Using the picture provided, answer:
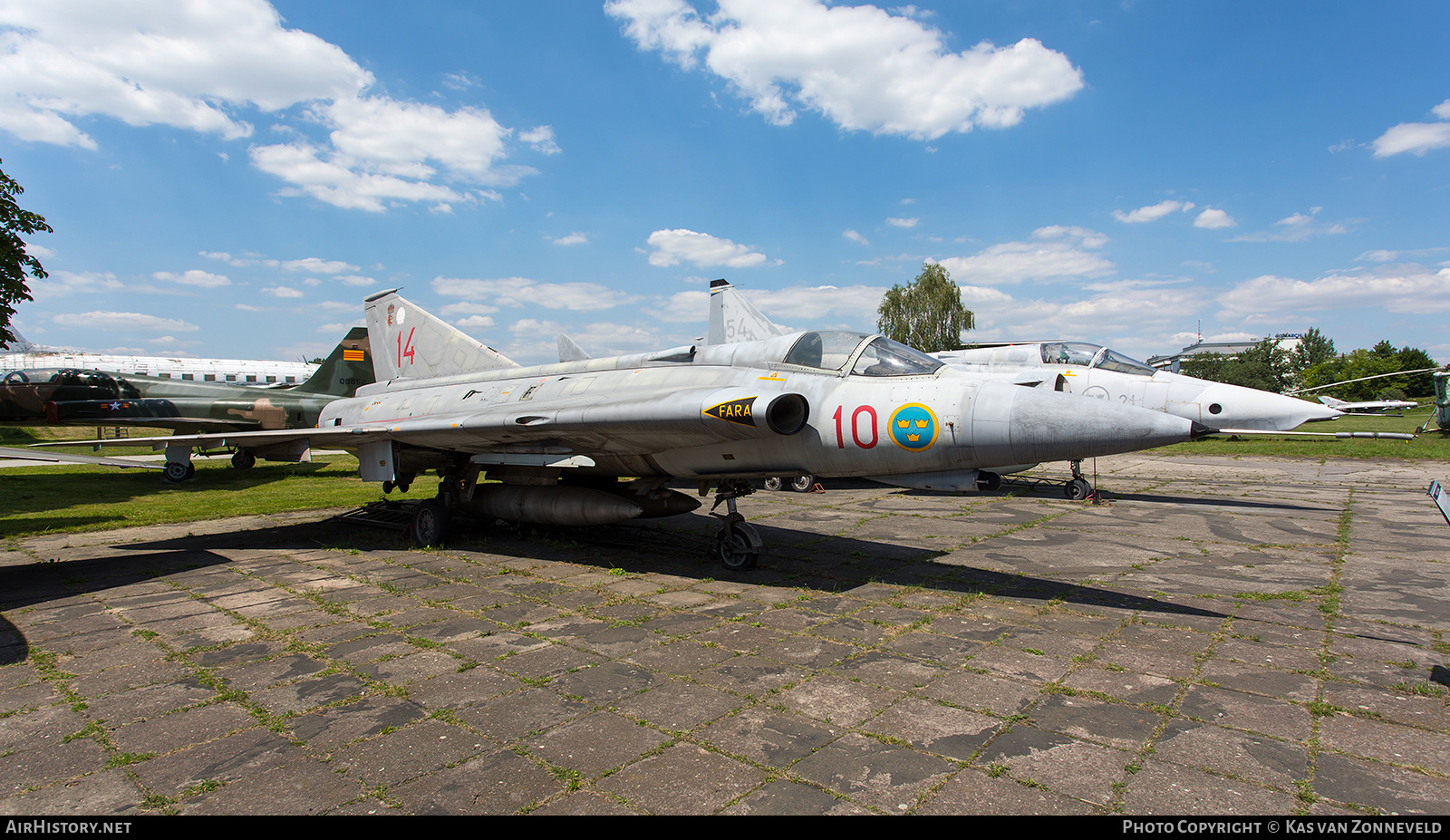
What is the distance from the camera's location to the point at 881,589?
607cm

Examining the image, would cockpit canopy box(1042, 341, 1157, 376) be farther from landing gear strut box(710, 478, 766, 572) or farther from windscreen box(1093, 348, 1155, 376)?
landing gear strut box(710, 478, 766, 572)

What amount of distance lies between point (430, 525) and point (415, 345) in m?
4.37

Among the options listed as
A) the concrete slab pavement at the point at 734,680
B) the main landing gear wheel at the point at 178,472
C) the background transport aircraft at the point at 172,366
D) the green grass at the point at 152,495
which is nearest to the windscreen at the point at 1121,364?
Answer: the concrete slab pavement at the point at 734,680

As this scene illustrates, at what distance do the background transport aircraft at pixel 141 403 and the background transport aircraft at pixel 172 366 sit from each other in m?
14.2

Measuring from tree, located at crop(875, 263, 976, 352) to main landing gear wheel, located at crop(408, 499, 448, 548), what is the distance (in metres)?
40.7

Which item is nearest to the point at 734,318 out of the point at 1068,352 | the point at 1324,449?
the point at 1068,352

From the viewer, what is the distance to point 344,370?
19.0 m

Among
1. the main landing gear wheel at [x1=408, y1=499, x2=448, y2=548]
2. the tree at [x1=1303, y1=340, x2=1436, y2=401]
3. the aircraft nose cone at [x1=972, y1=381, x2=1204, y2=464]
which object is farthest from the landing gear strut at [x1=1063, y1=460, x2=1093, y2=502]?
the tree at [x1=1303, y1=340, x2=1436, y2=401]

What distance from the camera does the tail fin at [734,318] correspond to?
17.1 metres

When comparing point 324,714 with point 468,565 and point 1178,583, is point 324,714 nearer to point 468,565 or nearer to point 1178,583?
point 468,565

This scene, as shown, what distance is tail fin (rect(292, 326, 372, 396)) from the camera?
61.8ft

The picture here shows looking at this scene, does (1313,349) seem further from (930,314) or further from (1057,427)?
(1057,427)
